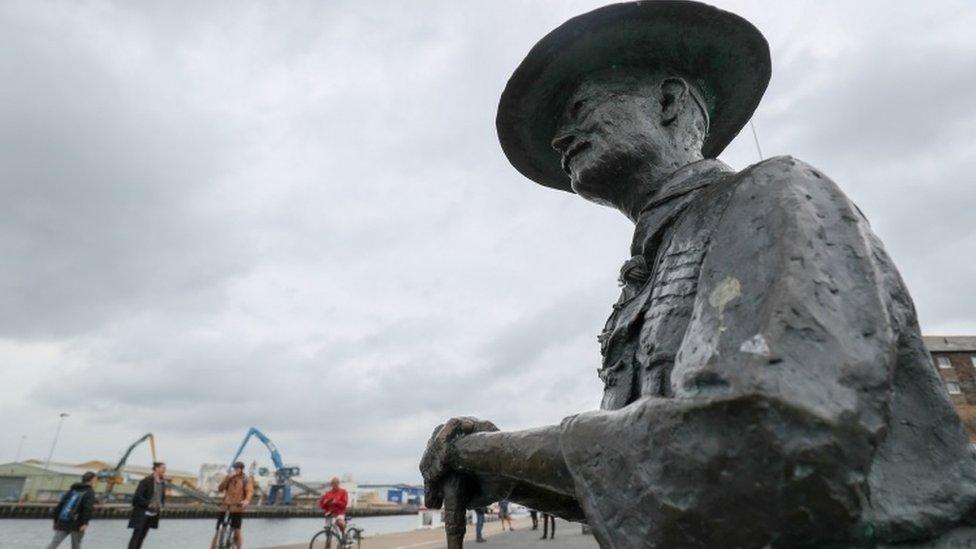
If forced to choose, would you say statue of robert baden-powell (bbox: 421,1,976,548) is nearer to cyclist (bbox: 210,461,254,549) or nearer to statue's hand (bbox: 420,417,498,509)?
statue's hand (bbox: 420,417,498,509)

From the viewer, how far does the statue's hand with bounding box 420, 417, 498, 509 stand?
60.4 inches

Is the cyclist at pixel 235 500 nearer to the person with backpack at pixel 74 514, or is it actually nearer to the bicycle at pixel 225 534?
the bicycle at pixel 225 534

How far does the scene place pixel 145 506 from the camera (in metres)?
9.88

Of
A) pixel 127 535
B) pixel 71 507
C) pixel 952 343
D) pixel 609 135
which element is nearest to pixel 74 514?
pixel 71 507

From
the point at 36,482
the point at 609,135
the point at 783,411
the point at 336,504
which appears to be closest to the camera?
the point at 783,411

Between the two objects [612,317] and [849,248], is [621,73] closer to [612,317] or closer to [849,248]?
[612,317]

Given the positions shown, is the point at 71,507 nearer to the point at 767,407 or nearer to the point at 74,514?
the point at 74,514

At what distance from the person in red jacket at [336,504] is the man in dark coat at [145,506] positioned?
12.3ft

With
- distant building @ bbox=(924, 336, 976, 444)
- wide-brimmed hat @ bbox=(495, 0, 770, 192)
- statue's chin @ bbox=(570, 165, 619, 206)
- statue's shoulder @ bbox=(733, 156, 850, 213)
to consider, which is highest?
distant building @ bbox=(924, 336, 976, 444)

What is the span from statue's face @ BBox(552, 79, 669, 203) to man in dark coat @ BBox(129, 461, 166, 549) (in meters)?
10.6

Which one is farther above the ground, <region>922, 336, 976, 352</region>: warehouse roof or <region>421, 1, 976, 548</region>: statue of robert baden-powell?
<region>922, 336, 976, 352</region>: warehouse roof

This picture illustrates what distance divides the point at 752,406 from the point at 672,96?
136 centimetres

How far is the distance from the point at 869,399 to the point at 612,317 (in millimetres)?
871

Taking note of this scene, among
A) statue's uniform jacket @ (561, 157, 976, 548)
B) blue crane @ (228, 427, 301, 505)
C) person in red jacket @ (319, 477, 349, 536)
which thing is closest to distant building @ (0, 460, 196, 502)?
blue crane @ (228, 427, 301, 505)
